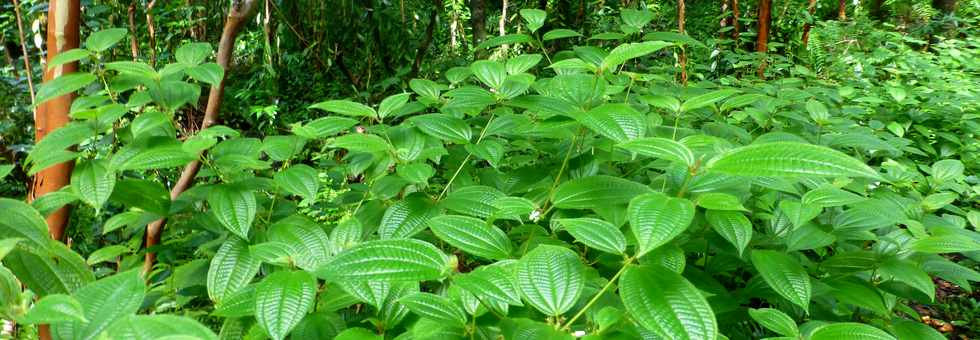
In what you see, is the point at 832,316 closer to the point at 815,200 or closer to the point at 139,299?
the point at 815,200

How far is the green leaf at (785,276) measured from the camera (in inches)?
24.2

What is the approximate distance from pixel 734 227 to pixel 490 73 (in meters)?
0.45

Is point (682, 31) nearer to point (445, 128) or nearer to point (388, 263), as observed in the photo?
point (445, 128)

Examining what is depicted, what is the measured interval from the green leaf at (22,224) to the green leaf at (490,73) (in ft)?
1.90

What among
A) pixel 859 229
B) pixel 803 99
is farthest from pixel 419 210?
pixel 803 99

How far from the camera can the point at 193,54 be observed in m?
0.92

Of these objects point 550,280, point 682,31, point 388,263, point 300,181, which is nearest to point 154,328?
point 388,263

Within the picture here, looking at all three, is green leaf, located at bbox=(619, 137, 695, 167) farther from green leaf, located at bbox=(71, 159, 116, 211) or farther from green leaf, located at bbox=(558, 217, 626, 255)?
green leaf, located at bbox=(71, 159, 116, 211)

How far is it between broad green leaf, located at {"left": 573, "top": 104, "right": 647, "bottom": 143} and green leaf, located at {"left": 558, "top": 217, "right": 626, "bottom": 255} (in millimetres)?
146

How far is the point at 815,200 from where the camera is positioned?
2.19 ft

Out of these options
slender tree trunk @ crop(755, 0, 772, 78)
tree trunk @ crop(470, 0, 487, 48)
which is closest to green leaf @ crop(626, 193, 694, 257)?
slender tree trunk @ crop(755, 0, 772, 78)

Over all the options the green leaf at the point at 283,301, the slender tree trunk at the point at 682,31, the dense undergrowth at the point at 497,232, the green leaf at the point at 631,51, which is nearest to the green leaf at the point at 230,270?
the dense undergrowth at the point at 497,232

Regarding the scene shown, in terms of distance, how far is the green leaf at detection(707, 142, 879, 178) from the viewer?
0.45 meters

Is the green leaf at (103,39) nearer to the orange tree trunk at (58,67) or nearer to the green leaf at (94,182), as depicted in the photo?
the orange tree trunk at (58,67)
